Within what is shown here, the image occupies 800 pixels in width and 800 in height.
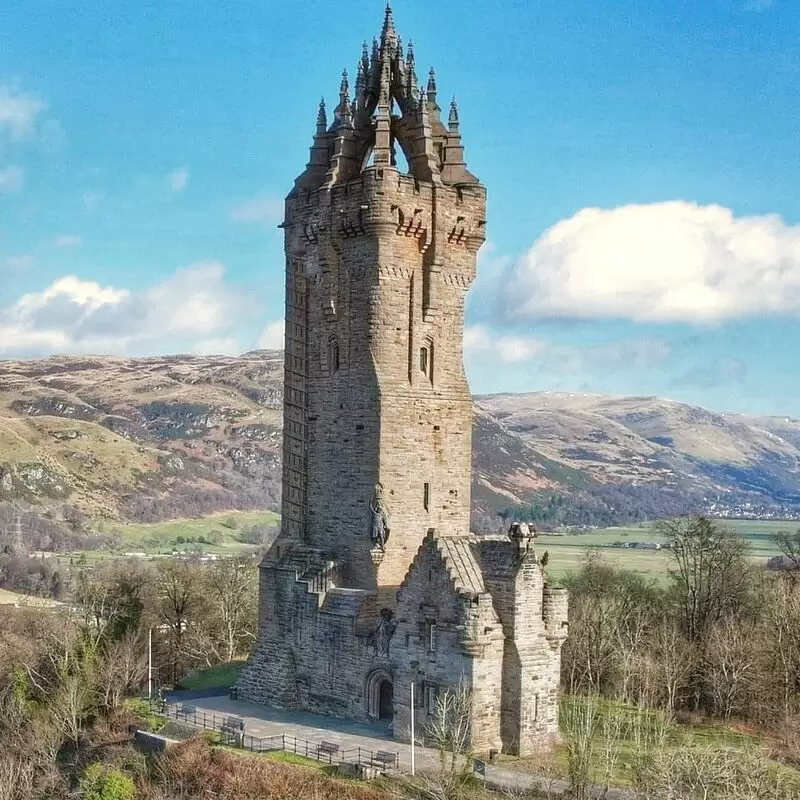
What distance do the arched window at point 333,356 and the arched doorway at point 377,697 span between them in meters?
11.1

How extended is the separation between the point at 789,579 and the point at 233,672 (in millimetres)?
28080

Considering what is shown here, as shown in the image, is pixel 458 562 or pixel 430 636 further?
pixel 458 562

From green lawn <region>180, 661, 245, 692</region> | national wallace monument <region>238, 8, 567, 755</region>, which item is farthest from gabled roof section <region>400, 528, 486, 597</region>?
green lawn <region>180, 661, 245, 692</region>

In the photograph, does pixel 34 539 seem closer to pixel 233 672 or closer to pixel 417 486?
pixel 233 672

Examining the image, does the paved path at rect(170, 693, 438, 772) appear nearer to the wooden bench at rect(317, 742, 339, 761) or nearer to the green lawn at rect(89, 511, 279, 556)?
the wooden bench at rect(317, 742, 339, 761)

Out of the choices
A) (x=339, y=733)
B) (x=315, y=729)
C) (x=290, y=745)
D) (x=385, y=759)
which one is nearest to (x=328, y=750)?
(x=290, y=745)

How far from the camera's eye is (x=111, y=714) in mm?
39656

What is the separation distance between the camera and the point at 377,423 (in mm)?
37406

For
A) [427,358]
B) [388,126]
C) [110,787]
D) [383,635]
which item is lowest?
[110,787]

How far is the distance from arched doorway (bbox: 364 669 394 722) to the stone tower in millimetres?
3269

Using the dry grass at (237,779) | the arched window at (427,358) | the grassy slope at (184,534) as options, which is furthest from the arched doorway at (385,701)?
the grassy slope at (184,534)

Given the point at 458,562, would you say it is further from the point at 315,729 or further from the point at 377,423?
the point at 315,729

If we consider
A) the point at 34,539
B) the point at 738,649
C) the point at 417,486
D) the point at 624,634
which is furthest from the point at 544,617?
the point at 34,539

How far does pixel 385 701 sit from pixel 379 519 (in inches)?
243
